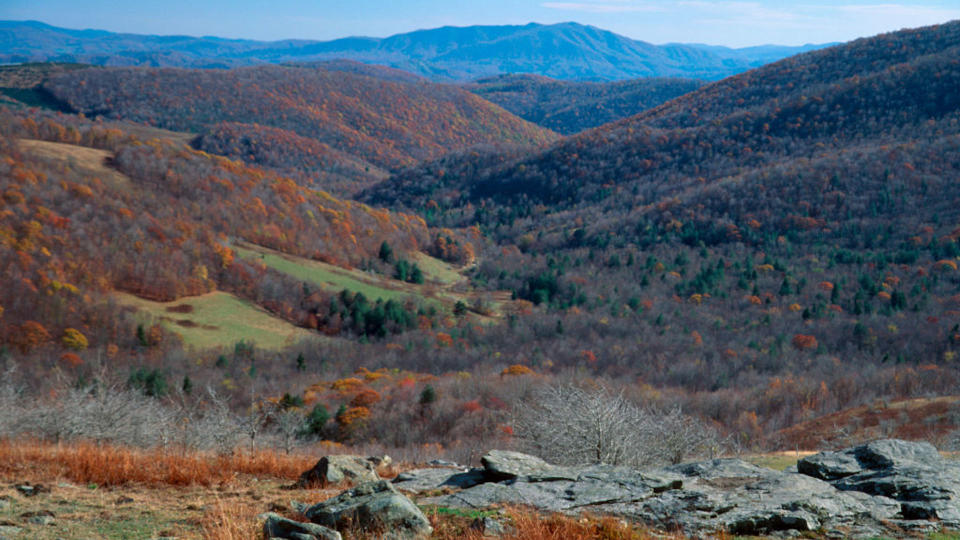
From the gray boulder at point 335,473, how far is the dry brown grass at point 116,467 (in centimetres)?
72

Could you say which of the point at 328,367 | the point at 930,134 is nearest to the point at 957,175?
the point at 930,134

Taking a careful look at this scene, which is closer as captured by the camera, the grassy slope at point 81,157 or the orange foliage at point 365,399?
the orange foliage at point 365,399

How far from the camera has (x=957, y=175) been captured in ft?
299

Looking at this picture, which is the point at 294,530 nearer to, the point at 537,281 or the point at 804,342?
the point at 804,342

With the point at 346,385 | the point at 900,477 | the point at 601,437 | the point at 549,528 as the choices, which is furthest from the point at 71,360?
the point at 900,477

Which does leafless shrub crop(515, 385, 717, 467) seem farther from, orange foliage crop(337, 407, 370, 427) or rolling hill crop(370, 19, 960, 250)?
rolling hill crop(370, 19, 960, 250)

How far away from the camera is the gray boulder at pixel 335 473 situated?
473 inches

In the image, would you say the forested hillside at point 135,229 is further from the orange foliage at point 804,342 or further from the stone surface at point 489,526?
the stone surface at point 489,526

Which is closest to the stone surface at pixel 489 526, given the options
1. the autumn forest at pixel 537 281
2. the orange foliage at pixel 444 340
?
the autumn forest at pixel 537 281

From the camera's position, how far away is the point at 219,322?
68812 mm

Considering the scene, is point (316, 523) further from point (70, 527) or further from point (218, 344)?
point (218, 344)

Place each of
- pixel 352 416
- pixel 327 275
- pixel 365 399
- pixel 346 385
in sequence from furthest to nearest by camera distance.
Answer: pixel 327 275
pixel 346 385
pixel 365 399
pixel 352 416

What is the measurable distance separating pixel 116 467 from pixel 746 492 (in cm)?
1116

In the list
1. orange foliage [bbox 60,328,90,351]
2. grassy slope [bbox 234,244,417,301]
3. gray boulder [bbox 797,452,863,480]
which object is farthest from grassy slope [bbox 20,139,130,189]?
gray boulder [bbox 797,452,863,480]
